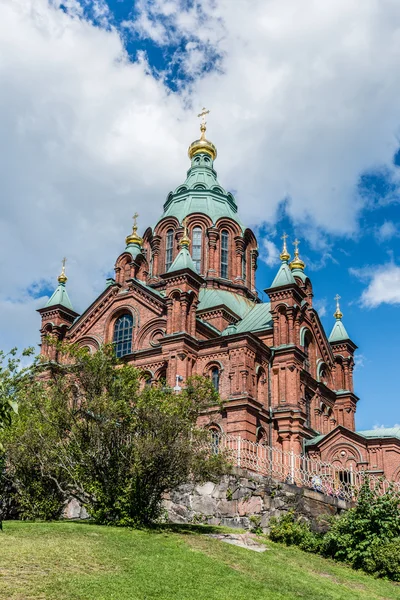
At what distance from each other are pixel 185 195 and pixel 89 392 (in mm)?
31174

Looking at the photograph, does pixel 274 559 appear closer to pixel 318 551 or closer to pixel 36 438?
pixel 318 551

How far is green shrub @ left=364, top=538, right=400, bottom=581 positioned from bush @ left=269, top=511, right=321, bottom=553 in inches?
66.8

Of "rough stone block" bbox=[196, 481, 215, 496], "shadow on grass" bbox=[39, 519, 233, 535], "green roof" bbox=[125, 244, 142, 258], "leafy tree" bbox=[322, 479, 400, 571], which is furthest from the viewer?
"green roof" bbox=[125, 244, 142, 258]

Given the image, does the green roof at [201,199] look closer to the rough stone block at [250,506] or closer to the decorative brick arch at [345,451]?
the decorative brick arch at [345,451]

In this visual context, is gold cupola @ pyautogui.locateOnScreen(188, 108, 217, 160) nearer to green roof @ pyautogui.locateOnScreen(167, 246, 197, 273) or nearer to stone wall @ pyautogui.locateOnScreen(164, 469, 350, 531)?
green roof @ pyautogui.locateOnScreen(167, 246, 197, 273)

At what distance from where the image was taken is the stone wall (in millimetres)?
20438

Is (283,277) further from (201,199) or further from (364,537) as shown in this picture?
(364,537)

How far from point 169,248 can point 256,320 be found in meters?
9.57

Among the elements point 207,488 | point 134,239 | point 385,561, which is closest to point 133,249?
point 134,239

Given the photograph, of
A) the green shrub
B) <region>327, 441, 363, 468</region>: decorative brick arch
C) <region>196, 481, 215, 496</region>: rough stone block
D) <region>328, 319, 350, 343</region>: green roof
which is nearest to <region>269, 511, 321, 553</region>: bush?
the green shrub

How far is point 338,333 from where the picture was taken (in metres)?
45.0

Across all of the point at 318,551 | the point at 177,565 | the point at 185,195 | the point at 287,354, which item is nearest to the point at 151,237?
the point at 185,195

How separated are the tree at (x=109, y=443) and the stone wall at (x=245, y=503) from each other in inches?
79.6

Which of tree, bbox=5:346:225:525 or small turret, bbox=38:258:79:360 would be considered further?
small turret, bbox=38:258:79:360
